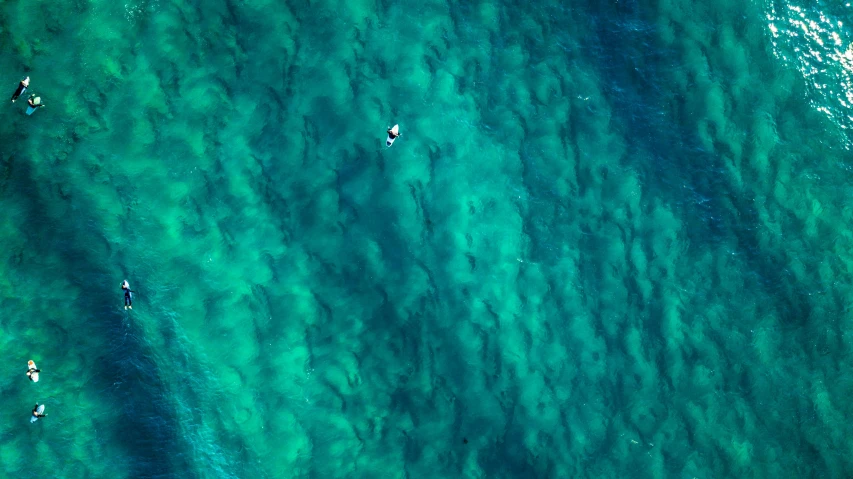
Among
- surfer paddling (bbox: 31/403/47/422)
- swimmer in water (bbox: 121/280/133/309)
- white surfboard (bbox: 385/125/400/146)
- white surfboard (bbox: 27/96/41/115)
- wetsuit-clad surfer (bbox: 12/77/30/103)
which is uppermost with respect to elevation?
wetsuit-clad surfer (bbox: 12/77/30/103)

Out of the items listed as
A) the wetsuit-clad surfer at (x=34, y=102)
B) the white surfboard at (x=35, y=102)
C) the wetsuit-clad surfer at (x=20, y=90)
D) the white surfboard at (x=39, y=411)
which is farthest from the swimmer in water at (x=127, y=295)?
the wetsuit-clad surfer at (x=20, y=90)

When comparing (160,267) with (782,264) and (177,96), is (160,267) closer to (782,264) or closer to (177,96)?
(177,96)

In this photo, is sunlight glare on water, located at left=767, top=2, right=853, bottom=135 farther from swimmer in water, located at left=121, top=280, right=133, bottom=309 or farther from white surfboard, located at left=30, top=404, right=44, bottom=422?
white surfboard, located at left=30, top=404, right=44, bottom=422

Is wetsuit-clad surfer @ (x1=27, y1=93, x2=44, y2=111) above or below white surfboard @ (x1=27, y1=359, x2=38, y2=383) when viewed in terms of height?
above

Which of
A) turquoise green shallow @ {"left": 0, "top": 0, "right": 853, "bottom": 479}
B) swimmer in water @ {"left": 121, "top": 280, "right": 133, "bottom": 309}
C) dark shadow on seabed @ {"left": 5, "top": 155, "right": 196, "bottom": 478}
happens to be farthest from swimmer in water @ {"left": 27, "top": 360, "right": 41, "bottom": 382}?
swimmer in water @ {"left": 121, "top": 280, "right": 133, "bottom": 309}

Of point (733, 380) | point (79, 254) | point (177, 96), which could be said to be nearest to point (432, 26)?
point (177, 96)

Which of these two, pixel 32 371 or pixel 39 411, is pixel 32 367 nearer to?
pixel 32 371

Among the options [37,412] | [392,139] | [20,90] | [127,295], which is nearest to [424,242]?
[392,139]
